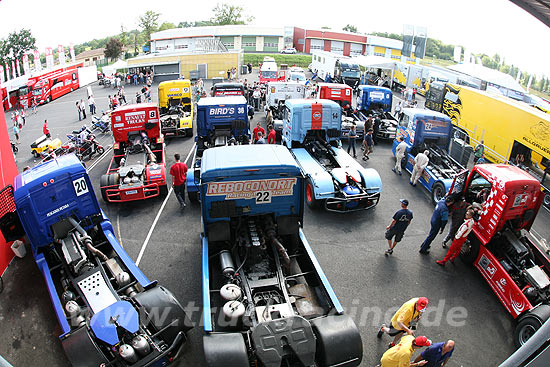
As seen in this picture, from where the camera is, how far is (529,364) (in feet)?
12.9

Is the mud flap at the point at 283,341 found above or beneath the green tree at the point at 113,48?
beneath

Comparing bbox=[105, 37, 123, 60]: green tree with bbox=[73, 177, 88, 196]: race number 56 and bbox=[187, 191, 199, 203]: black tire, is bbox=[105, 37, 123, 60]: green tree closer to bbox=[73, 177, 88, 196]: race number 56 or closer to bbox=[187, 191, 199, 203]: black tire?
bbox=[187, 191, 199, 203]: black tire

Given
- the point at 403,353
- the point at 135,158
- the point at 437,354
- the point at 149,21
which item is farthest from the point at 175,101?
the point at 149,21

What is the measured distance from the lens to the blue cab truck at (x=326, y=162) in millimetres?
10445

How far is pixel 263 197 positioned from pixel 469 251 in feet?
17.3

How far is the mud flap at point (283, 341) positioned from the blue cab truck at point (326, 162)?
5677 mm

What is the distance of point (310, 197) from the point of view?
1095 cm

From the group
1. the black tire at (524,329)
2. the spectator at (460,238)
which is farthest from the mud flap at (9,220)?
the black tire at (524,329)

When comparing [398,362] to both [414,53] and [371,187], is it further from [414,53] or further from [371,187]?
[414,53]

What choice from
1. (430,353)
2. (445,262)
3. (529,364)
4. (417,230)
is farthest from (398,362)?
(417,230)

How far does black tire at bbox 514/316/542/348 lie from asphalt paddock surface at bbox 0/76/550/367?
8.2 inches

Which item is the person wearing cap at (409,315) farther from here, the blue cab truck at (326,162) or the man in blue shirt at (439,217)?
the blue cab truck at (326,162)

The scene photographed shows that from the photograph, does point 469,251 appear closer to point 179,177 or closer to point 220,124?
point 179,177

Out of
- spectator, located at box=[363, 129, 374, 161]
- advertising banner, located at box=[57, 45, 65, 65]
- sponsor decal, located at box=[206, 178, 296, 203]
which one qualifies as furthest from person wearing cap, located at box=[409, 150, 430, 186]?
advertising banner, located at box=[57, 45, 65, 65]
